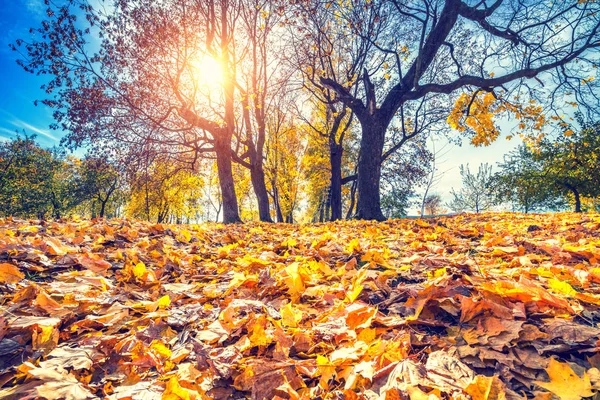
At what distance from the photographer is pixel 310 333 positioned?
1.12 m

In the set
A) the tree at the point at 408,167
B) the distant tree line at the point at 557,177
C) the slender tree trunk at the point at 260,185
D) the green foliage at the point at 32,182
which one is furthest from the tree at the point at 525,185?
the green foliage at the point at 32,182

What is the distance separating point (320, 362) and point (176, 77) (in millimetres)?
8364

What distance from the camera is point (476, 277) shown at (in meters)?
1.45

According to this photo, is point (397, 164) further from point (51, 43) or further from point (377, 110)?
point (51, 43)

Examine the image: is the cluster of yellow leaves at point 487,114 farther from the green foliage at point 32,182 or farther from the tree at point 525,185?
the green foliage at point 32,182

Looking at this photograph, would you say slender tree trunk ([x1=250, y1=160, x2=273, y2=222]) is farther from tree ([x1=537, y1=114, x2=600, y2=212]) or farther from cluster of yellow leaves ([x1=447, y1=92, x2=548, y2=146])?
tree ([x1=537, y1=114, x2=600, y2=212])

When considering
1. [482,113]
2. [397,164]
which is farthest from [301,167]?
[482,113]

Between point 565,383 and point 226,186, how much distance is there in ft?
29.3

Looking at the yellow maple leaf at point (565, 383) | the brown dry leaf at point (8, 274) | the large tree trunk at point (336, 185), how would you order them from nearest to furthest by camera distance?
the yellow maple leaf at point (565, 383) < the brown dry leaf at point (8, 274) < the large tree trunk at point (336, 185)

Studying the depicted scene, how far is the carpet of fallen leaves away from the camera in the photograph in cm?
83

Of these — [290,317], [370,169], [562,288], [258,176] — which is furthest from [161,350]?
[258,176]

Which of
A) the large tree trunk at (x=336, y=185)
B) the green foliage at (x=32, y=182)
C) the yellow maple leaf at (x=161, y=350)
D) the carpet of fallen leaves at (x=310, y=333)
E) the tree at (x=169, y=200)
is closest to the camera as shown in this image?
the carpet of fallen leaves at (x=310, y=333)

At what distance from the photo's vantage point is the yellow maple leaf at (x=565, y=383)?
0.72 m

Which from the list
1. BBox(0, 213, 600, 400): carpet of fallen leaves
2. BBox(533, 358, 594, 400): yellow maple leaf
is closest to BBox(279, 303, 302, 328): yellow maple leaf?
BBox(0, 213, 600, 400): carpet of fallen leaves
